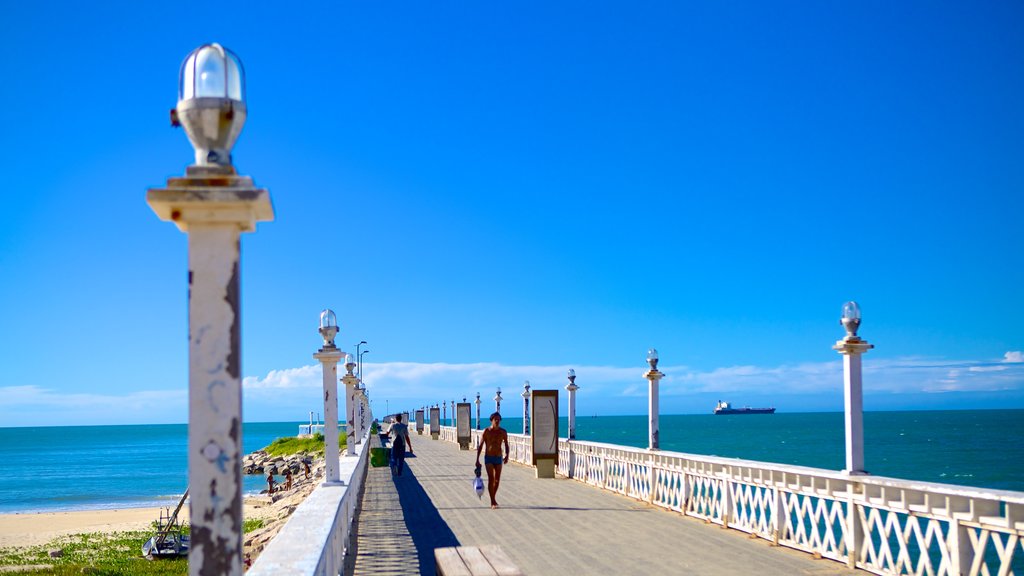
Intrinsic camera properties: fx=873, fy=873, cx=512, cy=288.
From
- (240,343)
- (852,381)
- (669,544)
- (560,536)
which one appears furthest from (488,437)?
(240,343)

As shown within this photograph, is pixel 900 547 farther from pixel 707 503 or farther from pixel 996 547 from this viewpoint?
pixel 707 503

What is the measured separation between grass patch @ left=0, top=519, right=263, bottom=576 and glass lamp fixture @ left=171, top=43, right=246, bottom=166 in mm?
21442

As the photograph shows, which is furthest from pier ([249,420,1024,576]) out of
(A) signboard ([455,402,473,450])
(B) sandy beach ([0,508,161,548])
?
(B) sandy beach ([0,508,161,548])

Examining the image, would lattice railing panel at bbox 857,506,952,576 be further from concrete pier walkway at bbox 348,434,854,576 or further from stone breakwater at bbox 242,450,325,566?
stone breakwater at bbox 242,450,325,566

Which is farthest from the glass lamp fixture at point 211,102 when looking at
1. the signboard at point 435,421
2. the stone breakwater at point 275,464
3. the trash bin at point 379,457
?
the signboard at point 435,421

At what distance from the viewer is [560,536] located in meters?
12.1

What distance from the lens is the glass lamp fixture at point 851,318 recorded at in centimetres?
1050

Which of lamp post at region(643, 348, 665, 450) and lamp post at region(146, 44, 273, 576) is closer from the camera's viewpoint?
lamp post at region(146, 44, 273, 576)

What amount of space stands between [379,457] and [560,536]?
53.5 ft

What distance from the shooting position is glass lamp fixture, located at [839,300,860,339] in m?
10.5

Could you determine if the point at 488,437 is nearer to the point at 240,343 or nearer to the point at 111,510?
the point at 240,343

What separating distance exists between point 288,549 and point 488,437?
30.9 feet

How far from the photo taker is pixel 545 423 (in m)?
21.4

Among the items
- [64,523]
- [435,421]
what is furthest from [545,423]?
[435,421]
